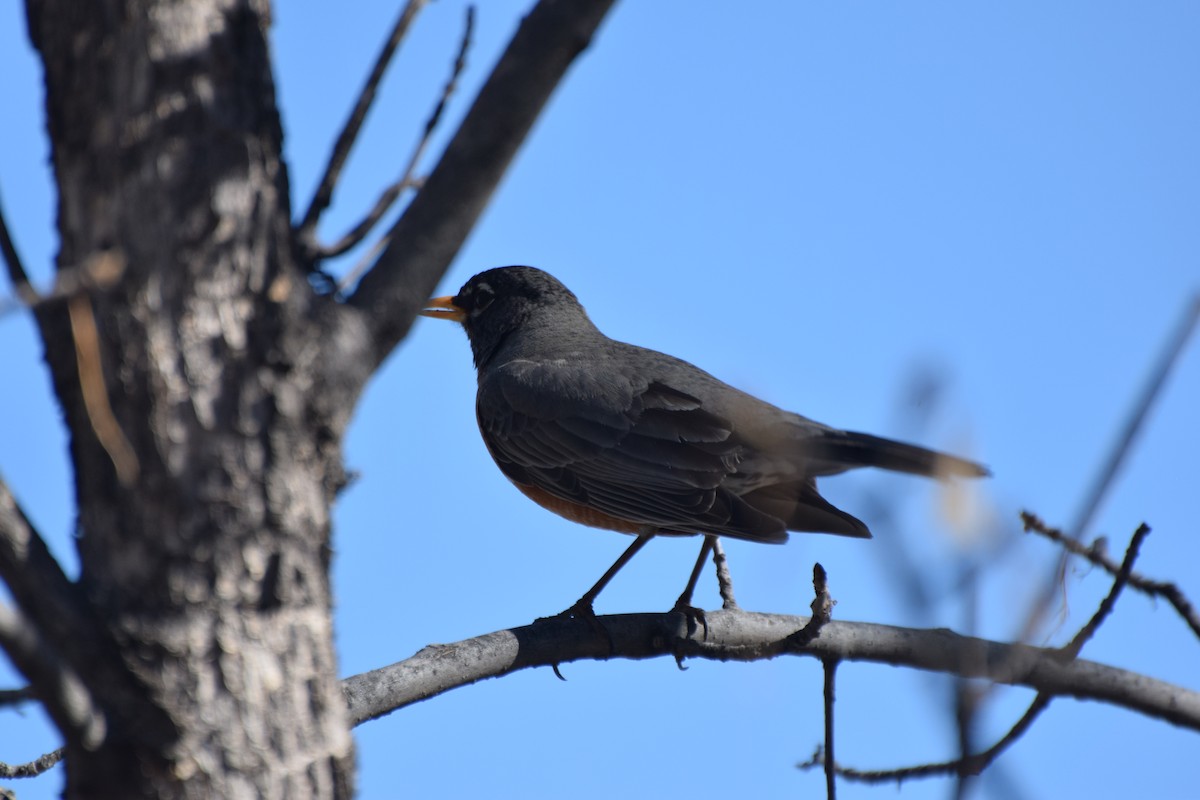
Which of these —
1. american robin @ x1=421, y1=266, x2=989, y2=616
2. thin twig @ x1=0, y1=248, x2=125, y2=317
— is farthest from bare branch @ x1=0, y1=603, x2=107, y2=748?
american robin @ x1=421, y1=266, x2=989, y2=616

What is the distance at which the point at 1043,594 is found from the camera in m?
1.09

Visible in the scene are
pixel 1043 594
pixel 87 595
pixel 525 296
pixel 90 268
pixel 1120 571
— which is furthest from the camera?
pixel 525 296

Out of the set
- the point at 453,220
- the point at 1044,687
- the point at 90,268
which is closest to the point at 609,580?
the point at 1044,687

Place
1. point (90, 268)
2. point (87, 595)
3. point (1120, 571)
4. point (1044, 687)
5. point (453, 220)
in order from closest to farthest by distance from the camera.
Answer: point (90, 268) → point (87, 595) → point (453, 220) → point (1120, 571) → point (1044, 687)

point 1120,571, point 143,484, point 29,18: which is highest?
Answer: point 29,18

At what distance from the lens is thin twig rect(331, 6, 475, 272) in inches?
80.0

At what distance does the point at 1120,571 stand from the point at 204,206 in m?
1.88

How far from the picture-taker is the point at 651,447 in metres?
5.04

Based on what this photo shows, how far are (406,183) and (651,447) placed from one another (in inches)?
122

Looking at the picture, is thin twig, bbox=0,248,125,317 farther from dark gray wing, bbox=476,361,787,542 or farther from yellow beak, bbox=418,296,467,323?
yellow beak, bbox=418,296,467,323

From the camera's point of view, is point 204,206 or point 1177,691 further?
point 1177,691

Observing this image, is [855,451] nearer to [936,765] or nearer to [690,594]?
[690,594]

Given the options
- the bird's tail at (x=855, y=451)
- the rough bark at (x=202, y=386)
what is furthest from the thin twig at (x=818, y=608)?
the rough bark at (x=202, y=386)

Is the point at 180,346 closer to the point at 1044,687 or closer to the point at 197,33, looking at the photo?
the point at 197,33
